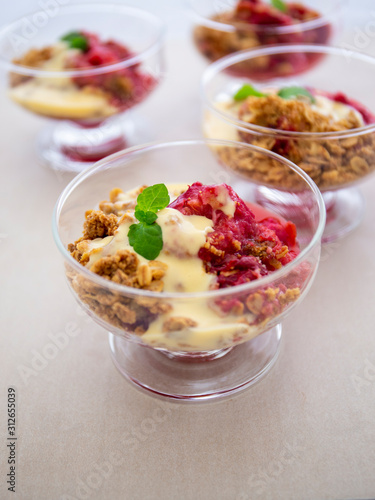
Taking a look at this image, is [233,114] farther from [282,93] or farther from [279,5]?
[279,5]

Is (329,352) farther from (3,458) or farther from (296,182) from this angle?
(3,458)

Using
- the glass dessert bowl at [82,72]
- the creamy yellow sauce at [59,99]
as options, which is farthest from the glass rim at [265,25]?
the creamy yellow sauce at [59,99]

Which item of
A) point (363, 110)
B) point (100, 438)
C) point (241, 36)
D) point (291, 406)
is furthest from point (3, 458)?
point (241, 36)

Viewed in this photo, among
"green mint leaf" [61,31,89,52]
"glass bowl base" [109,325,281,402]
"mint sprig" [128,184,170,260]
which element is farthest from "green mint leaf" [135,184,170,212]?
"green mint leaf" [61,31,89,52]

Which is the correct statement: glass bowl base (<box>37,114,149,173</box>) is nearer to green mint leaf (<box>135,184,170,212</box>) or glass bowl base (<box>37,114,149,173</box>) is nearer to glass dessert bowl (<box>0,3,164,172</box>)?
glass dessert bowl (<box>0,3,164,172</box>)

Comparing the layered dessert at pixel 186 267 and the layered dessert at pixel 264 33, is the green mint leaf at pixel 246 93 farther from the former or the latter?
the layered dessert at pixel 186 267
